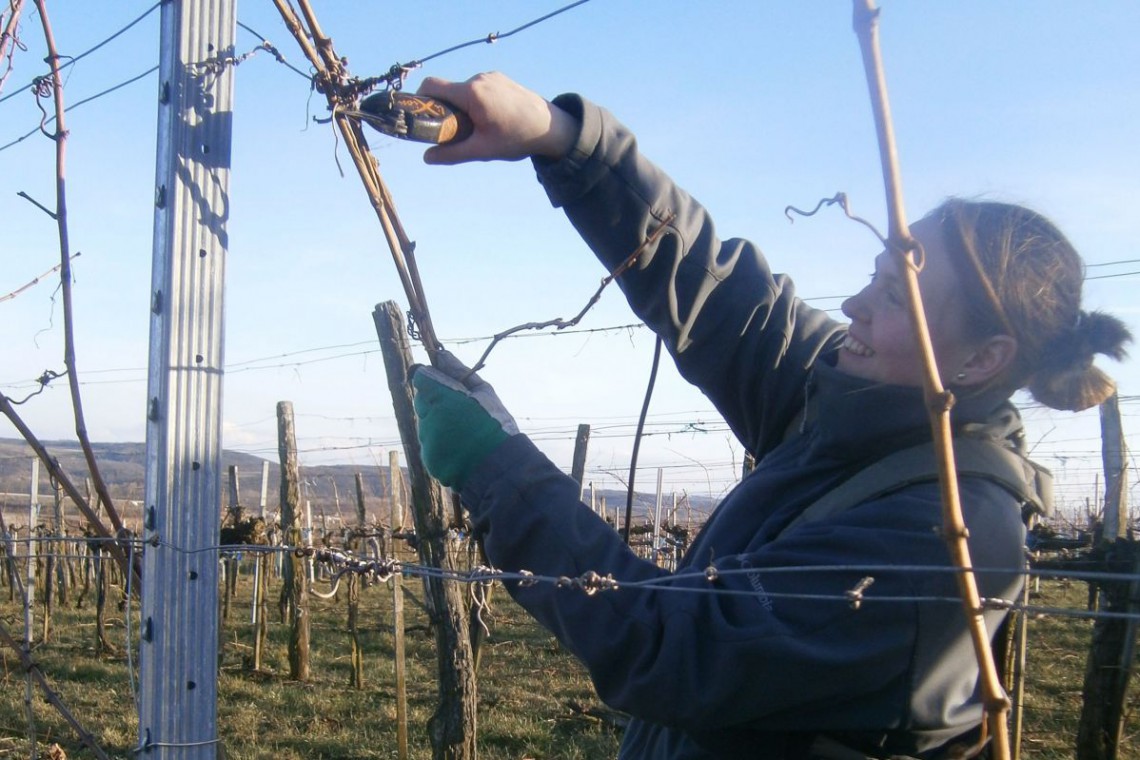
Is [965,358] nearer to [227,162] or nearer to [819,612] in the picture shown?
[819,612]

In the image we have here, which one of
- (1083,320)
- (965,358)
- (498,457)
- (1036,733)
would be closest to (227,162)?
(498,457)

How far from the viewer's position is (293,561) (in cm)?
932

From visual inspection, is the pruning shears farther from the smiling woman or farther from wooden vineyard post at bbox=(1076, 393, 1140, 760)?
wooden vineyard post at bbox=(1076, 393, 1140, 760)

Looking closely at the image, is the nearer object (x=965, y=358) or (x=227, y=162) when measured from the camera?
(x=965, y=358)

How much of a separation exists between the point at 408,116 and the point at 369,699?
7734 mm

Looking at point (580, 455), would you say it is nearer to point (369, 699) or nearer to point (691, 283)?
point (369, 699)

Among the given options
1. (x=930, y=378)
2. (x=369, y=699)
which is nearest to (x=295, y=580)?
(x=369, y=699)

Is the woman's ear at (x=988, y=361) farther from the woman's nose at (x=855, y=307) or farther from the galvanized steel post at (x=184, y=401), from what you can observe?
the galvanized steel post at (x=184, y=401)

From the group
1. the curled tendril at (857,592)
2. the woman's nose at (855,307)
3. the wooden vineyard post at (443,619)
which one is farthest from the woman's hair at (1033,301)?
the wooden vineyard post at (443,619)

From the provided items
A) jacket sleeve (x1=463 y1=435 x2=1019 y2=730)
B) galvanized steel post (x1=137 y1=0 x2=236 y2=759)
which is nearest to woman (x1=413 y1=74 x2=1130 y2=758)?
jacket sleeve (x1=463 y1=435 x2=1019 y2=730)

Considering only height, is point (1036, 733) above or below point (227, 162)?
below

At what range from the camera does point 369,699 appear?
27.7ft

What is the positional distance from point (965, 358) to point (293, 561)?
8670 mm

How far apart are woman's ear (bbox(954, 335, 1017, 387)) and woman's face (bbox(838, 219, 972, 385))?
0.01m
